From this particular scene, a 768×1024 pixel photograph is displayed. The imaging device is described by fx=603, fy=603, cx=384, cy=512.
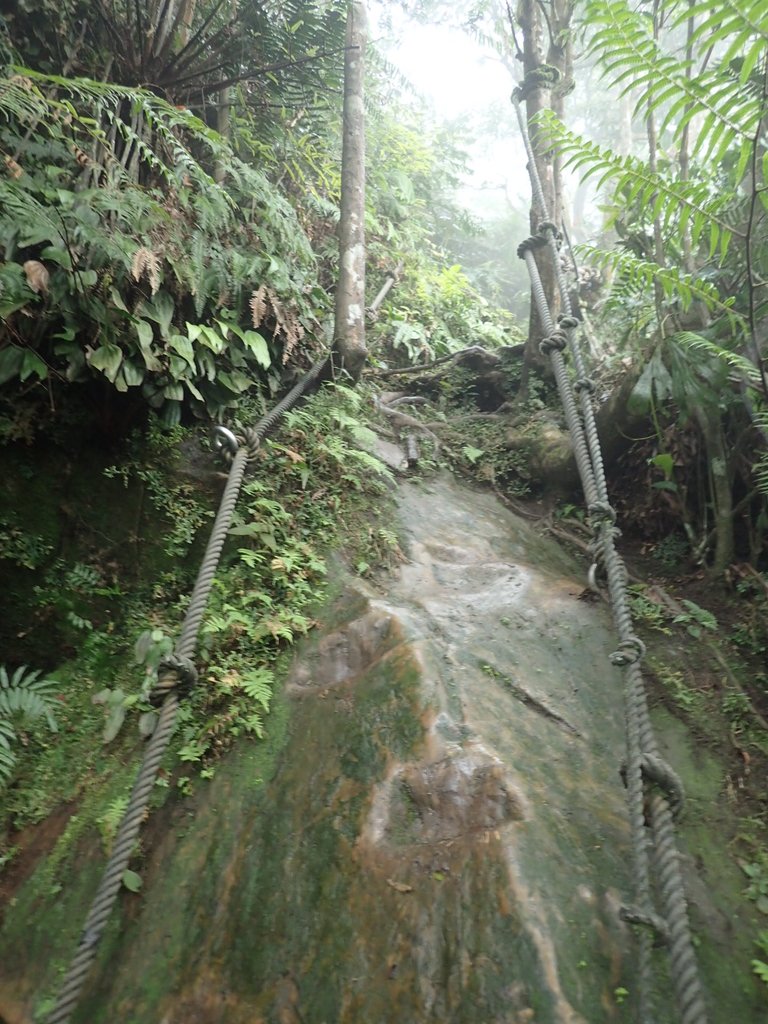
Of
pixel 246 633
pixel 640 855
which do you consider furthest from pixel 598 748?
pixel 246 633

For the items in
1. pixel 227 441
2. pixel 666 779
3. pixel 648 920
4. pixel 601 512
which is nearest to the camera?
pixel 648 920

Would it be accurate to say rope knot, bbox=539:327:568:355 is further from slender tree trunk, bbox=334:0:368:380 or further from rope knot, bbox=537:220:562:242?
slender tree trunk, bbox=334:0:368:380

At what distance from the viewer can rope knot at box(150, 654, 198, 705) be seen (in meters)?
2.38

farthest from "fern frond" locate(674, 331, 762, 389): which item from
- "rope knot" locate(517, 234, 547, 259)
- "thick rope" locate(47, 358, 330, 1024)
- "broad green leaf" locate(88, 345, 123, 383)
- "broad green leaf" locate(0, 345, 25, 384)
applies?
"broad green leaf" locate(0, 345, 25, 384)

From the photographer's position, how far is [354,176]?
504 cm

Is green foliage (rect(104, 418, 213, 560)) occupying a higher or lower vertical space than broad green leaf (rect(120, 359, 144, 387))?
lower

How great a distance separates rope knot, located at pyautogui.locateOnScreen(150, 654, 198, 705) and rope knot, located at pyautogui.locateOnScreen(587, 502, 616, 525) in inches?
74.6

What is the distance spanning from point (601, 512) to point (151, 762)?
7.02ft

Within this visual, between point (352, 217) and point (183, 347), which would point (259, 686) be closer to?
point (183, 347)

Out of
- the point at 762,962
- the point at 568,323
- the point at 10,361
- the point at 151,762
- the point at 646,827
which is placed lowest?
the point at 151,762

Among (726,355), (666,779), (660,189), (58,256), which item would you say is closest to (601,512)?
(726,355)

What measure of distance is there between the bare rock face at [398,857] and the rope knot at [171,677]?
0.50 metres

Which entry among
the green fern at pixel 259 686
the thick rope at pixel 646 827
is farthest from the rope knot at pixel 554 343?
the green fern at pixel 259 686

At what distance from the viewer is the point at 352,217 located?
4.95m
